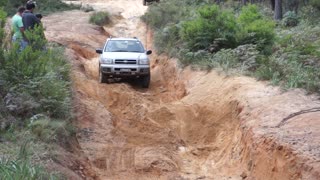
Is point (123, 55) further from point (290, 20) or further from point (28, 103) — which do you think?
point (290, 20)

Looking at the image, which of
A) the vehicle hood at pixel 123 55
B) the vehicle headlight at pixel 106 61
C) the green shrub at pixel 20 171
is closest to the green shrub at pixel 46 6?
the vehicle hood at pixel 123 55

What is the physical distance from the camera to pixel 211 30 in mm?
17078

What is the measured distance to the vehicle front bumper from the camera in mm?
16203

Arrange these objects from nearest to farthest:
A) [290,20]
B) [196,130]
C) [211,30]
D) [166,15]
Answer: [196,130]
[211,30]
[290,20]
[166,15]

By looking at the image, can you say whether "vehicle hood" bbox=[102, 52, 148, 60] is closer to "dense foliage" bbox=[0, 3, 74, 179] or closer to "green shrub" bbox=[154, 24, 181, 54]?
"green shrub" bbox=[154, 24, 181, 54]

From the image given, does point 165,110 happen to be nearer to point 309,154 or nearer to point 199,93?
point 199,93

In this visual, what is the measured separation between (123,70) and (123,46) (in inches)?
51.6

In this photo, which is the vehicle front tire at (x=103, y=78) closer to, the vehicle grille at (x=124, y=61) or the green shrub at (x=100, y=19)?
the vehicle grille at (x=124, y=61)

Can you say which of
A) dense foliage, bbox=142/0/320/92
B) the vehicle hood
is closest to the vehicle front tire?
the vehicle hood

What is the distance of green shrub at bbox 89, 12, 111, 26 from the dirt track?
16198 mm

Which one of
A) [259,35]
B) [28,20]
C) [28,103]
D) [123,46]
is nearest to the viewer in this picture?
[28,103]

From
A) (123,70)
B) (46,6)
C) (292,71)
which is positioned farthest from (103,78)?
(46,6)

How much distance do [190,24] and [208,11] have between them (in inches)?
32.7

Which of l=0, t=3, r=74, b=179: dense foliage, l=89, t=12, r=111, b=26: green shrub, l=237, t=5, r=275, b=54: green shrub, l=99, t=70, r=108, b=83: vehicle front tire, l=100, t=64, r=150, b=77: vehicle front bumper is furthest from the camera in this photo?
l=89, t=12, r=111, b=26: green shrub
